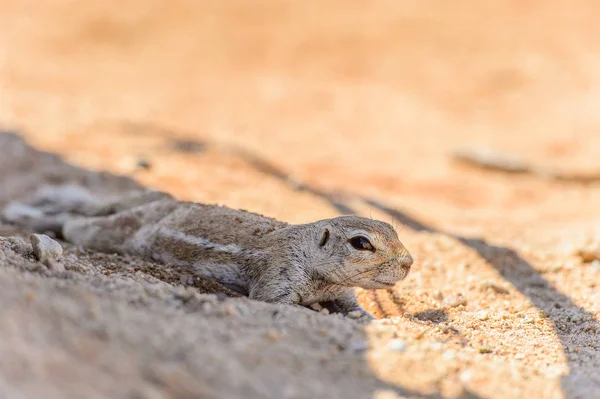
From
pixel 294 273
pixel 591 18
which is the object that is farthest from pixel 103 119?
pixel 591 18

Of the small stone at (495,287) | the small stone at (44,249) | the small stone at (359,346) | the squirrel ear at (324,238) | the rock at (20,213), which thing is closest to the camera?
the small stone at (359,346)

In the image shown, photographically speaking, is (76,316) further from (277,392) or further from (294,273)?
(294,273)

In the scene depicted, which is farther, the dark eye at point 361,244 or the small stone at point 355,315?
the dark eye at point 361,244

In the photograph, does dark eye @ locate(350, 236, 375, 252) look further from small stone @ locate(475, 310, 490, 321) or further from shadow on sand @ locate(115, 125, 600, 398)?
shadow on sand @ locate(115, 125, 600, 398)

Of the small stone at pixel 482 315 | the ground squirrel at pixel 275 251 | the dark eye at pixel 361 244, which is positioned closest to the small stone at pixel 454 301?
the small stone at pixel 482 315

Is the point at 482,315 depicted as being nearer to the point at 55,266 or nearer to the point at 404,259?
the point at 404,259

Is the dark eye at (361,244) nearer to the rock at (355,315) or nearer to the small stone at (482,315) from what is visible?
the rock at (355,315)

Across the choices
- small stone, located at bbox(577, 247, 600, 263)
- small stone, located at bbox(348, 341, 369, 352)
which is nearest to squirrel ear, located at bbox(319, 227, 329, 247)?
small stone, located at bbox(348, 341, 369, 352)
